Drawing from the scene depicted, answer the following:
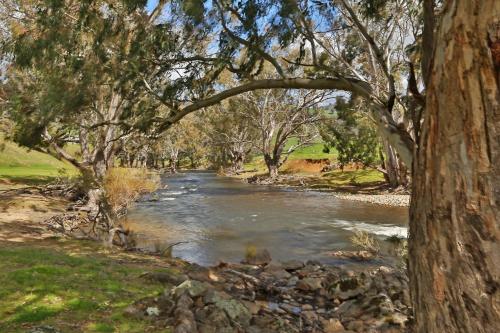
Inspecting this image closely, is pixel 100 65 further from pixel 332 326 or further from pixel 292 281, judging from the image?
pixel 332 326

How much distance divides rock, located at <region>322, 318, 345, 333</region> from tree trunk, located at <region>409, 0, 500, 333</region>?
151 inches

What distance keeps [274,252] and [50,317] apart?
25.0 ft

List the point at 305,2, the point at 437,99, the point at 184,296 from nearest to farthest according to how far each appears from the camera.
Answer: the point at 437,99
the point at 184,296
the point at 305,2

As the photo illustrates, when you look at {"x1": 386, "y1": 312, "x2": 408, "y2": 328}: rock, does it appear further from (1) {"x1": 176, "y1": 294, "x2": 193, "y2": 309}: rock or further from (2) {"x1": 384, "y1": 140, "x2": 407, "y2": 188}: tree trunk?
(2) {"x1": 384, "y1": 140, "x2": 407, "y2": 188}: tree trunk

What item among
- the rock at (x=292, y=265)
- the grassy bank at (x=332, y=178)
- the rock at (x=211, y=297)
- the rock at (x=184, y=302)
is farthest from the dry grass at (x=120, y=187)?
the grassy bank at (x=332, y=178)

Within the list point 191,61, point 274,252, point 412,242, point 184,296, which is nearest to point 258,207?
point 274,252

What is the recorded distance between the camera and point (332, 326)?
241 inches

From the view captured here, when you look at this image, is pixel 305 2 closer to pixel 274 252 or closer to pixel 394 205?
pixel 274 252

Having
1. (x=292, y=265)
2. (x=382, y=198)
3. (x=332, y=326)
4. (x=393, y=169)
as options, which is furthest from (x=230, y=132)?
(x=332, y=326)

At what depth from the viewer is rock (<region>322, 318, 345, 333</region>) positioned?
19.6 ft

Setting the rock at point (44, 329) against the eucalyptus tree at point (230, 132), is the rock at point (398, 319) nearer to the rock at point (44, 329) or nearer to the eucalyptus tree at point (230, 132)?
the rock at point (44, 329)

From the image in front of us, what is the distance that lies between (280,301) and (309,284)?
96cm

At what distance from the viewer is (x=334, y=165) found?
1576 inches

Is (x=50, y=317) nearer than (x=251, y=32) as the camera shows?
Yes
